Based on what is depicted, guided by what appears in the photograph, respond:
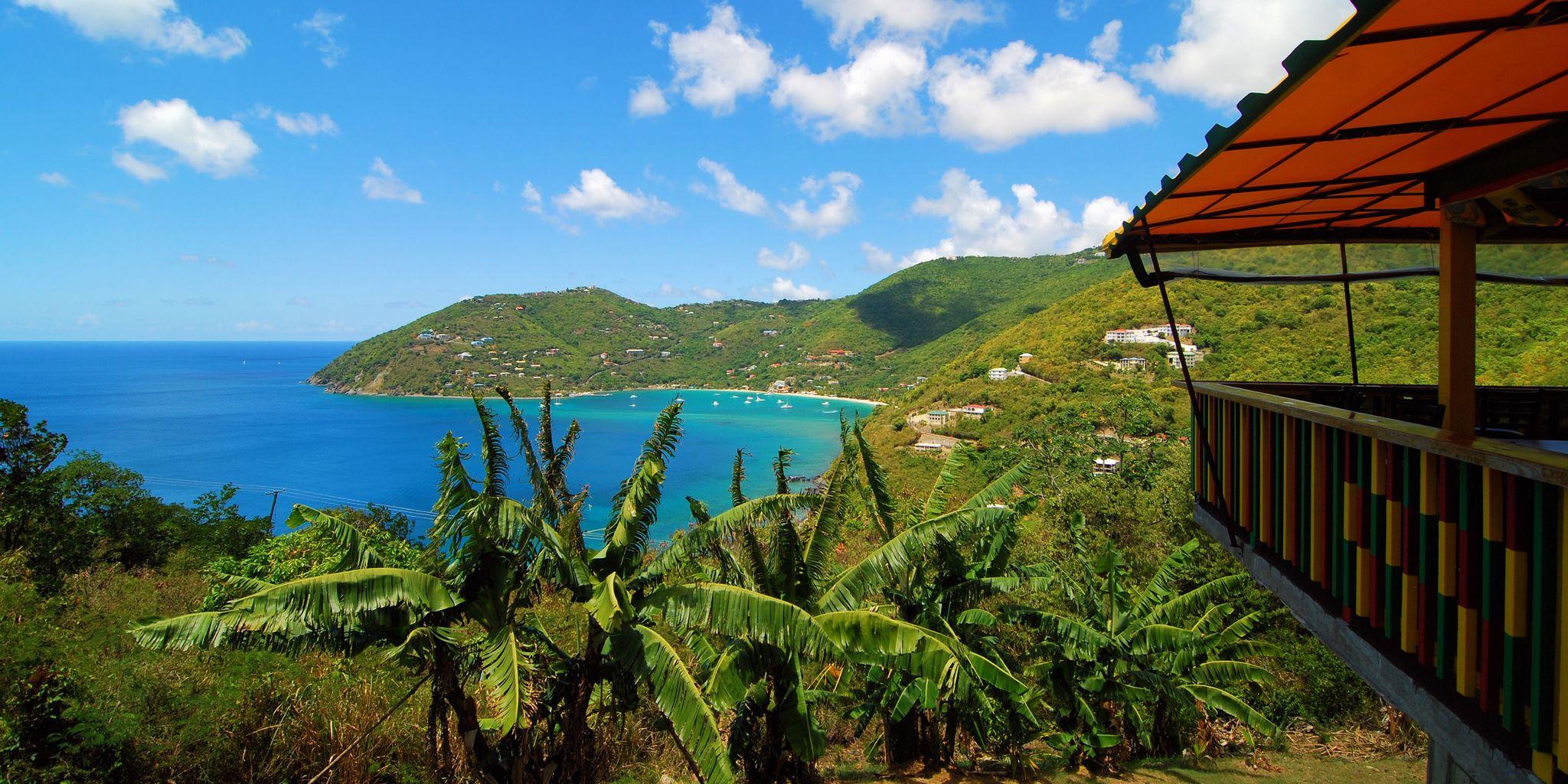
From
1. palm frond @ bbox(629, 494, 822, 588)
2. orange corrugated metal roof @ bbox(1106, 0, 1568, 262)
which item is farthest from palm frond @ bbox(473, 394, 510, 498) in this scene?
orange corrugated metal roof @ bbox(1106, 0, 1568, 262)

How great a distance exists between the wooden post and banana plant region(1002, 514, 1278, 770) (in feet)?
17.3

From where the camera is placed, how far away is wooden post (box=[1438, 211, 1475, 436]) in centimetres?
242

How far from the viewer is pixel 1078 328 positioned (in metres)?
51.0

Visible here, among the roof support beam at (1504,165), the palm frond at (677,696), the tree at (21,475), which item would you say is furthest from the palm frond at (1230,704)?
the tree at (21,475)

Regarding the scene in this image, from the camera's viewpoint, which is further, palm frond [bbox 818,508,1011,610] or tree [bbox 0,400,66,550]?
tree [bbox 0,400,66,550]

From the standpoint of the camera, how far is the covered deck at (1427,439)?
1.87 metres

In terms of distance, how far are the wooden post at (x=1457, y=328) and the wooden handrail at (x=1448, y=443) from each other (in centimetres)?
11

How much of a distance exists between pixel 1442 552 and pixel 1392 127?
1499mm

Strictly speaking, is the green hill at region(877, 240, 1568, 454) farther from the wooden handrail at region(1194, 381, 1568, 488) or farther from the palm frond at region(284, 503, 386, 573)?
the palm frond at region(284, 503, 386, 573)

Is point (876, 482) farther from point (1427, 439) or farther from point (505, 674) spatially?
point (1427, 439)

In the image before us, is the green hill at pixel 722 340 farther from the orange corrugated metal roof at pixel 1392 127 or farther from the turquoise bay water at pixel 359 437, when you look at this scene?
the orange corrugated metal roof at pixel 1392 127

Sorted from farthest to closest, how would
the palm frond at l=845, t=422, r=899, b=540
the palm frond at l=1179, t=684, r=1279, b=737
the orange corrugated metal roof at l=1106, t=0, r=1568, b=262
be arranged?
the palm frond at l=1179, t=684, r=1279, b=737 → the palm frond at l=845, t=422, r=899, b=540 → the orange corrugated metal roof at l=1106, t=0, r=1568, b=262

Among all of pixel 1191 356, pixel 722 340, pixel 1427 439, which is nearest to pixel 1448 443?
pixel 1427 439

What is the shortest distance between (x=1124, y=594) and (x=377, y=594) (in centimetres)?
743
